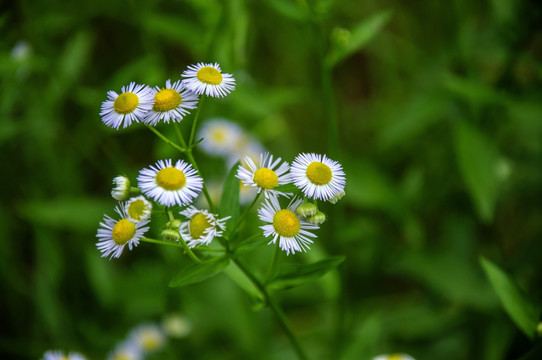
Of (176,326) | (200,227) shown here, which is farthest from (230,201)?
(176,326)

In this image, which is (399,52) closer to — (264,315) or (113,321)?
(264,315)

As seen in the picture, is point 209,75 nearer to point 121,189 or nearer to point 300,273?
point 121,189

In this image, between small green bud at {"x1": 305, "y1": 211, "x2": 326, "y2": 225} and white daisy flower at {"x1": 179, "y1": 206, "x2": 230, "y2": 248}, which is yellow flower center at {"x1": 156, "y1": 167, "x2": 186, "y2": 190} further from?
small green bud at {"x1": 305, "y1": 211, "x2": 326, "y2": 225}

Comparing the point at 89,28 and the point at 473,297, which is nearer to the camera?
→ the point at 473,297

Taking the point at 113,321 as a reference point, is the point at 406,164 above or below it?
above

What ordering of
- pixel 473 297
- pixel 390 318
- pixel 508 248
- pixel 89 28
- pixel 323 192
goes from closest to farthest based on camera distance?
pixel 323 192 < pixel 473 297 < pixel 390 318 < pixel 508 248 < pixel 89 28

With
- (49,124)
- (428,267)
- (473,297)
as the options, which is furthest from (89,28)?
(473,297)

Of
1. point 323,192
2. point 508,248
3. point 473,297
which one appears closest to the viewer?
point 323,192

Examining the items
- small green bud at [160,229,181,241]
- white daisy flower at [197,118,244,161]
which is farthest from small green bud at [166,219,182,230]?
white daisy flower at [197,118,244,161]
